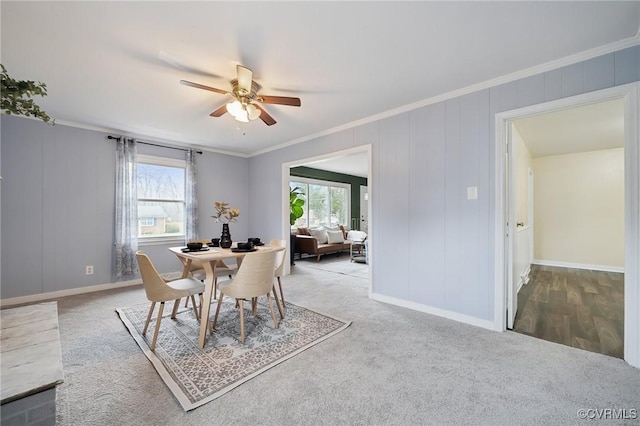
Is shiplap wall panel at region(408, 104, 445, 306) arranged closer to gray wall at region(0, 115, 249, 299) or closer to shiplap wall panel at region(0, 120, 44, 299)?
gray wall at region(0, 115, 249, 299)

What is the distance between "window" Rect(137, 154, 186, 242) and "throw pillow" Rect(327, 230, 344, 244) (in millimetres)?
3436

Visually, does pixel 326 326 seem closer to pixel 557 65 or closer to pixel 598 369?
pixel 598 369

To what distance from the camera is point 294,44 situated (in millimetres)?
2041

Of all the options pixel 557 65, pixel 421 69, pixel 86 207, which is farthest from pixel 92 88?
pixel 557 65

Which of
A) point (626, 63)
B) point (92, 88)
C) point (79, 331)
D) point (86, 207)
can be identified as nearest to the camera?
point (626, 63)

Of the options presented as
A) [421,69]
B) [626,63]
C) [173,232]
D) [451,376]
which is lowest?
[451,376]

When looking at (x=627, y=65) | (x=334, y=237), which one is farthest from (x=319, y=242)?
(x=627, y=65)

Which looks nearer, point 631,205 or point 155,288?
point 631,205

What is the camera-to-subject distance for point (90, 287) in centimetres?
393

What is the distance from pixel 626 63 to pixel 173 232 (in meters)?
5.91

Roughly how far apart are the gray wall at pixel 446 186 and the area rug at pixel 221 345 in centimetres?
113

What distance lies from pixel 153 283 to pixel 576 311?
175 inches

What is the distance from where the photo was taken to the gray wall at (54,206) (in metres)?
3.38

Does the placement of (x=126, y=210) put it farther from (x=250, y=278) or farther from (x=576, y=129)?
(x=576, y=129)
